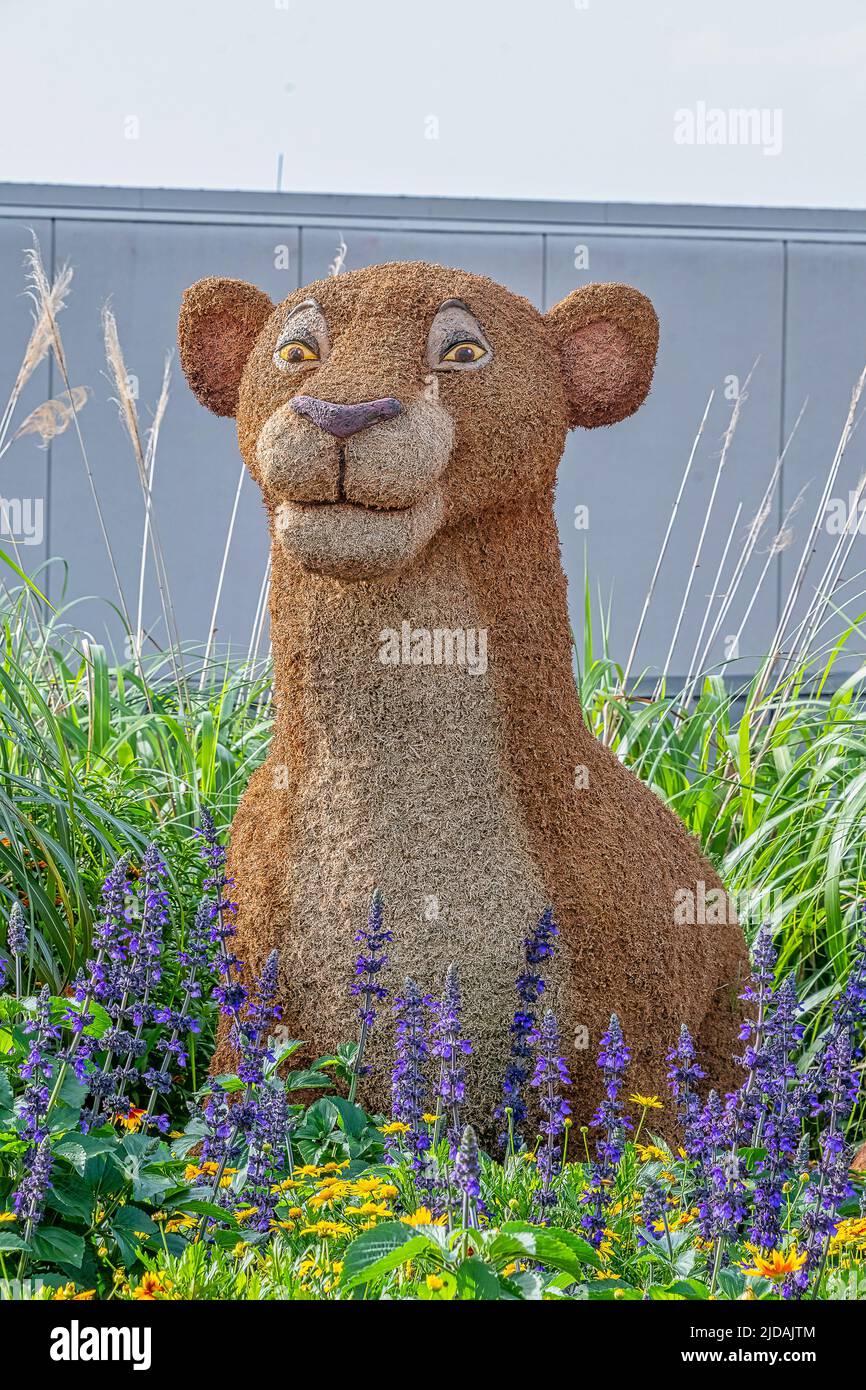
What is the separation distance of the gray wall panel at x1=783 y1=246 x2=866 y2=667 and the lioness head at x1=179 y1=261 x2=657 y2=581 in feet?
19.2

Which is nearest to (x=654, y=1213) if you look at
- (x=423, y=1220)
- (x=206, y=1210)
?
(x=423, y=1220)

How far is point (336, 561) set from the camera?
2297mm

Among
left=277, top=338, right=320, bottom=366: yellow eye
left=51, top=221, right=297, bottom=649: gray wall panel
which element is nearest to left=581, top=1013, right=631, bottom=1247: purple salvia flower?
left=277, top=338, right=320, bottom=366: yellow eye

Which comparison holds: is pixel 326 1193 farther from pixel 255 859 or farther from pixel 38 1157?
pixel 255 859

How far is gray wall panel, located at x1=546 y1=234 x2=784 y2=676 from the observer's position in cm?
822

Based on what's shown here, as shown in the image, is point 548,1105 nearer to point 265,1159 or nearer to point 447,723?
point 265,1159

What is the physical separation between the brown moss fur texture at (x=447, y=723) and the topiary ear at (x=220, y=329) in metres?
0.16

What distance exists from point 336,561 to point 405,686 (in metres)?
0.26

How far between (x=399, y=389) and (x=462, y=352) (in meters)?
0.17

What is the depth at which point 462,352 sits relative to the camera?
243 cm

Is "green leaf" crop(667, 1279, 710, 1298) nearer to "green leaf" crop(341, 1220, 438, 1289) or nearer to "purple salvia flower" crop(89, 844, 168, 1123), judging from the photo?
"green leaf" crop(341, 1220, 438, 1289)

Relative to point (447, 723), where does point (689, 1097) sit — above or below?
below

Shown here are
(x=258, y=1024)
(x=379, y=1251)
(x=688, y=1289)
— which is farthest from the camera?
(x=258, y=1024)

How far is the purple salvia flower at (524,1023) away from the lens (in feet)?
7.43
